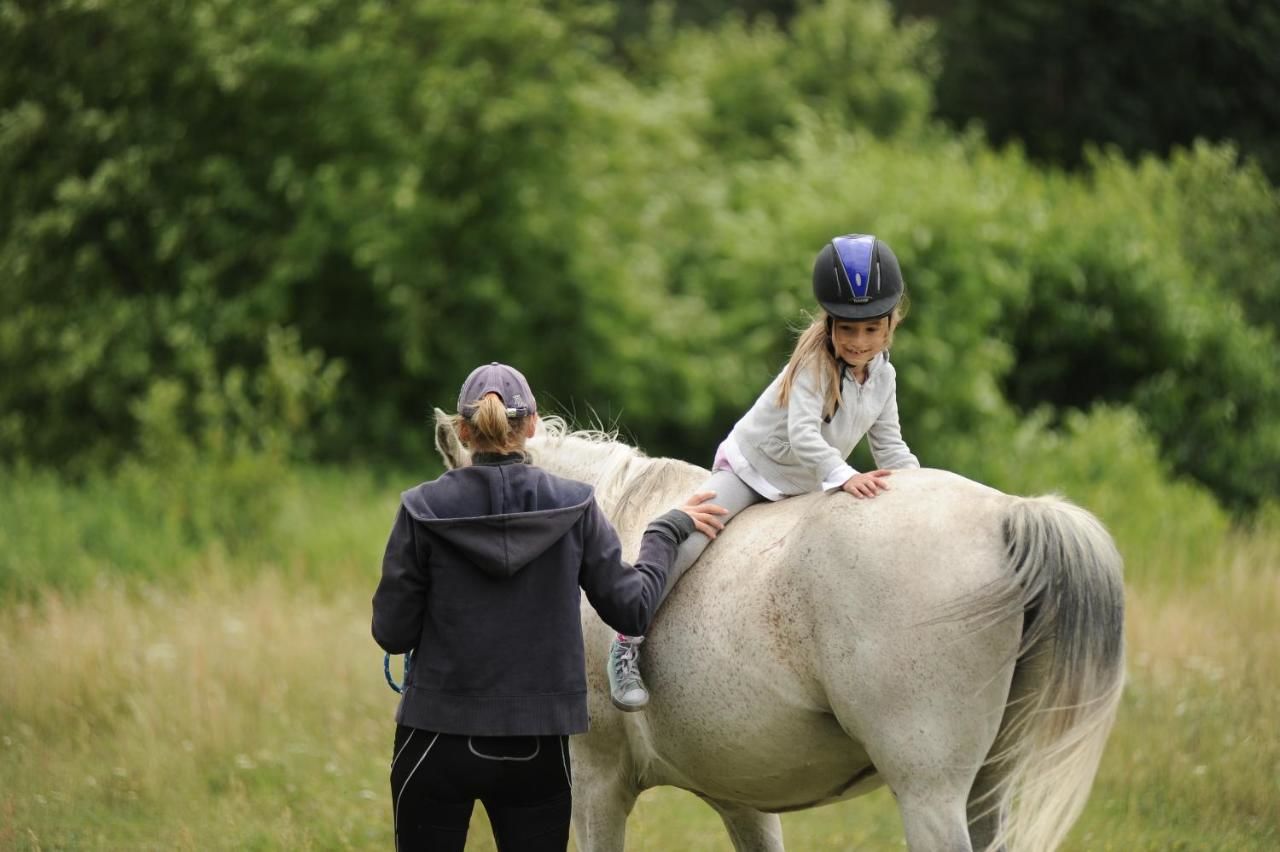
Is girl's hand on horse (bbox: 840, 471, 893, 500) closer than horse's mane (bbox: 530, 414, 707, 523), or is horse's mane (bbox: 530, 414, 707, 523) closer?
girl's hand on horse (bbox: 840, 471, 893, 500)

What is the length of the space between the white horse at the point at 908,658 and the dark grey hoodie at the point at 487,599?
558 mm

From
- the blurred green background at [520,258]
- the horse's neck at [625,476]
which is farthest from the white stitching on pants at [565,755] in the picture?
the blurred green background at [520,258]

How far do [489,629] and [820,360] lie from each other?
1.23m

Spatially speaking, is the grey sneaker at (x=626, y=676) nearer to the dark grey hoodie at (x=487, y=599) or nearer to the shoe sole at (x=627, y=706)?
the shoe sole at (x=627, y=706)

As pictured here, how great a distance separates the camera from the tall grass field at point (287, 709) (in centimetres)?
571

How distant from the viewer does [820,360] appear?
3.71 m

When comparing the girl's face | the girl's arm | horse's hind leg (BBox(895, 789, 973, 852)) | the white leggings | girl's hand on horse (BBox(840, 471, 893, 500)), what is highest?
the girl's face

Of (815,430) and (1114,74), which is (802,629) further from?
(1114,74)

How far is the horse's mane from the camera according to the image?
14.2ft

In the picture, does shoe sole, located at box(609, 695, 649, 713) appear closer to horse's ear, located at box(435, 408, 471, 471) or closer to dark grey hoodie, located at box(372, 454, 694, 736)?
dark grey hoodie, located at box(372, 454, 694, 736)

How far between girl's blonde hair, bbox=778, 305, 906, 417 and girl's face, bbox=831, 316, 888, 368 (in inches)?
1.1

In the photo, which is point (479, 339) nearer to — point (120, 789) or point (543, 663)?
point (120, 789)

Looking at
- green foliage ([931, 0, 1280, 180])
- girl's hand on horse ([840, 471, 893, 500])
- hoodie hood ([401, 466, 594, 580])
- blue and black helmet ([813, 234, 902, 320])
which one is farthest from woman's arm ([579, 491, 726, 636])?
green foliage ([931, 0, 1280, 180])

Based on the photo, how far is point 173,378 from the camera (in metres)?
14.9
